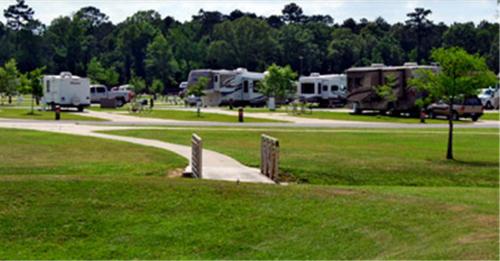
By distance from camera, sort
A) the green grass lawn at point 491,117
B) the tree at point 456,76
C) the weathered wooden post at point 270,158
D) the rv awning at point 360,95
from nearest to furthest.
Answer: the weathered wooden post at point 270,158 < the tree at point 456,76 < the green grass lawn at point 491,117 < the rv awning at point 360,95

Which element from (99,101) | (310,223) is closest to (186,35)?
(99,101)

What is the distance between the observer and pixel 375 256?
10672 millimetres

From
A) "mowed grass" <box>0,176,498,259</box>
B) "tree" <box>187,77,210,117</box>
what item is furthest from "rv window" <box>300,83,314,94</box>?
"mowed grass" <box>0,176,498,259</box>

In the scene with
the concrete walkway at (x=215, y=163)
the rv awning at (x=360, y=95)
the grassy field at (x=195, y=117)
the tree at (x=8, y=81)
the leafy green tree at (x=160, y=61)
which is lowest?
the grassy field at (x=195, y=117)

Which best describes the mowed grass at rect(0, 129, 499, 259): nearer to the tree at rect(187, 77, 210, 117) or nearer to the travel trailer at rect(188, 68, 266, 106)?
the tree at rect(187, 77, 210, 117)

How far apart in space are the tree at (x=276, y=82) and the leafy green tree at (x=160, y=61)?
44211 mm

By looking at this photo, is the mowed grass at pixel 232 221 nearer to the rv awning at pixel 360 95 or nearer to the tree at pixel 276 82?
the rv awning at pixel 360 95

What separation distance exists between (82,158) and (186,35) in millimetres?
107942

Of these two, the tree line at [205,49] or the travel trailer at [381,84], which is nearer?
the travel trailer at [381,84]

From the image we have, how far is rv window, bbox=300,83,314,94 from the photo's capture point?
7212 centimetres

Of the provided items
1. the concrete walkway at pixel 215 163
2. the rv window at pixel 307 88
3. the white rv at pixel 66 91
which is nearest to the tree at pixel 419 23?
the rv window at pixel 307 88

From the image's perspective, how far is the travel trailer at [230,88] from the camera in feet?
229

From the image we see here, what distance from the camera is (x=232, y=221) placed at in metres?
12.5

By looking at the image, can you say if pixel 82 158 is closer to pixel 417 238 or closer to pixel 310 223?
pixel 310 223
